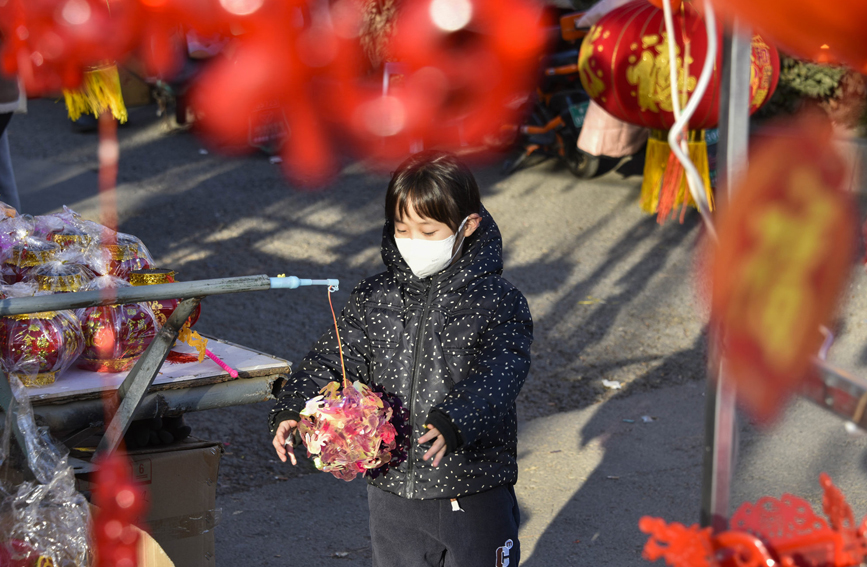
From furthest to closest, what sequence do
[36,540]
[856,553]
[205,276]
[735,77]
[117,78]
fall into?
[205,276]
[36,540]
[117,78]
[856,553]
[735,77]

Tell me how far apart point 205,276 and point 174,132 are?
4.75 meters

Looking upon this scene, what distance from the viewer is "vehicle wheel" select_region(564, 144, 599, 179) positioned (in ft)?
27.0

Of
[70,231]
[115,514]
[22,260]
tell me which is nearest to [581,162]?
[70,231]

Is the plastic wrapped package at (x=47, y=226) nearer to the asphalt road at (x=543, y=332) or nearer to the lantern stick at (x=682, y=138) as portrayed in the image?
the asphalt road at (x=543, y=332)

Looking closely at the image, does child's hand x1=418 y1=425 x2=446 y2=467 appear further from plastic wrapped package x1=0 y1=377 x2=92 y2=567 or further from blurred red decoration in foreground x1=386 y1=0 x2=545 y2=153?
blurred red decoration in foreground x1=386 y1=0 x2=545 y2=153

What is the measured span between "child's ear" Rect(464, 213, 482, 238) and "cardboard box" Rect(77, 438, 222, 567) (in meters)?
0.96

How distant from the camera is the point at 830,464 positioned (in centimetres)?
354

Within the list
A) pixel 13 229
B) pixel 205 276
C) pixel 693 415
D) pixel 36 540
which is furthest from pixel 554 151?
pixel 36 540

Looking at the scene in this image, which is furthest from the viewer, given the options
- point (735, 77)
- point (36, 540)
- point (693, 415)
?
point (693, 415)

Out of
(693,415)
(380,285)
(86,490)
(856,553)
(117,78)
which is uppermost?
(117,78)

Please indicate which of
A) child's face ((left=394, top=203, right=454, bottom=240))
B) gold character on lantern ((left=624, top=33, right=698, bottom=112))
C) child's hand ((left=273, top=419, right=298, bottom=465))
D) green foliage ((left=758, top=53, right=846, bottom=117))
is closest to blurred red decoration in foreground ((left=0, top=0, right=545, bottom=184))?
child's face ((left=394, top=203, right=454, bottom=240))

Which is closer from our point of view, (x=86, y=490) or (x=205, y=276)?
(x=86, y=490)

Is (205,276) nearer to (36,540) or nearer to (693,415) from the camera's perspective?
(693,415)

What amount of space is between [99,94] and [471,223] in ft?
3.83
